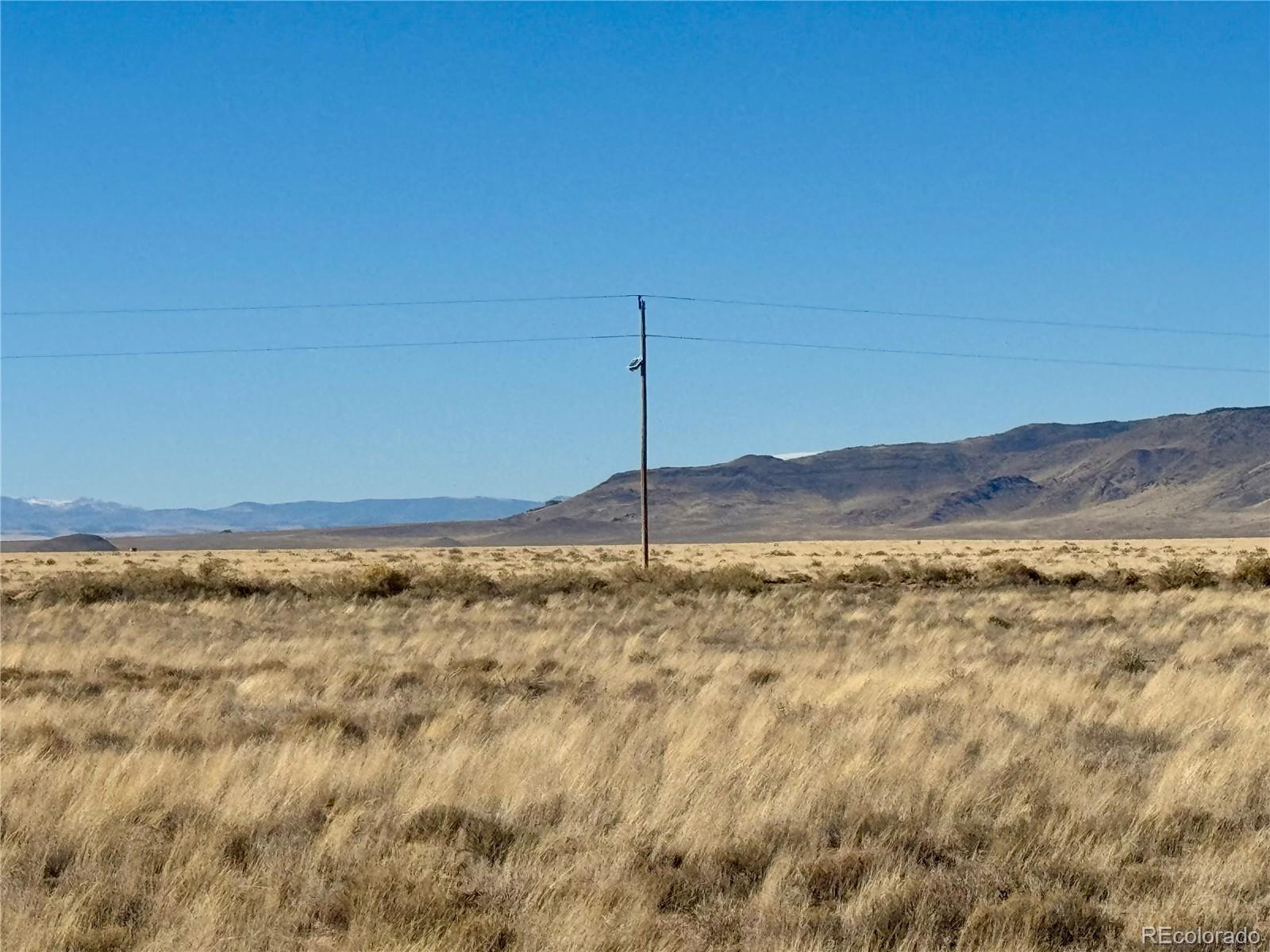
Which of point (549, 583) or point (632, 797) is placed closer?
A: point (632, 797)

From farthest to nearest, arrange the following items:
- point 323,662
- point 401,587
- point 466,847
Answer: point 401,587, point 323,662, point 466,847

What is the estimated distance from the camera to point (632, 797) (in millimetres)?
9164

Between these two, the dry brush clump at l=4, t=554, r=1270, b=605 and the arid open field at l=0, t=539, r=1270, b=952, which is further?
the dry brush clump at l=4, t=554, r=1270, b=605

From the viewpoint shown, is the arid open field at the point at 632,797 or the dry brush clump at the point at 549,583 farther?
the dry brush clump at the point at 549,583

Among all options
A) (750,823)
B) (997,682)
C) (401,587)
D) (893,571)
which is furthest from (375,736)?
(893,571)

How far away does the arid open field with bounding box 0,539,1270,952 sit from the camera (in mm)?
6844

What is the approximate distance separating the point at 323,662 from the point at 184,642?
4413 mm

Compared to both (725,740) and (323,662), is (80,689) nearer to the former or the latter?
(323,662)

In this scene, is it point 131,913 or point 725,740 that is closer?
point 131,913

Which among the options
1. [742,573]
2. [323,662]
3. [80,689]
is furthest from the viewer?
[742,573]

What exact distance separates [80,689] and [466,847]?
8.58 metres

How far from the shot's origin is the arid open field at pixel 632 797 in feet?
22.5

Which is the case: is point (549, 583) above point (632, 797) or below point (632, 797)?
above

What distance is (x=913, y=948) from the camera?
21.5 feet
